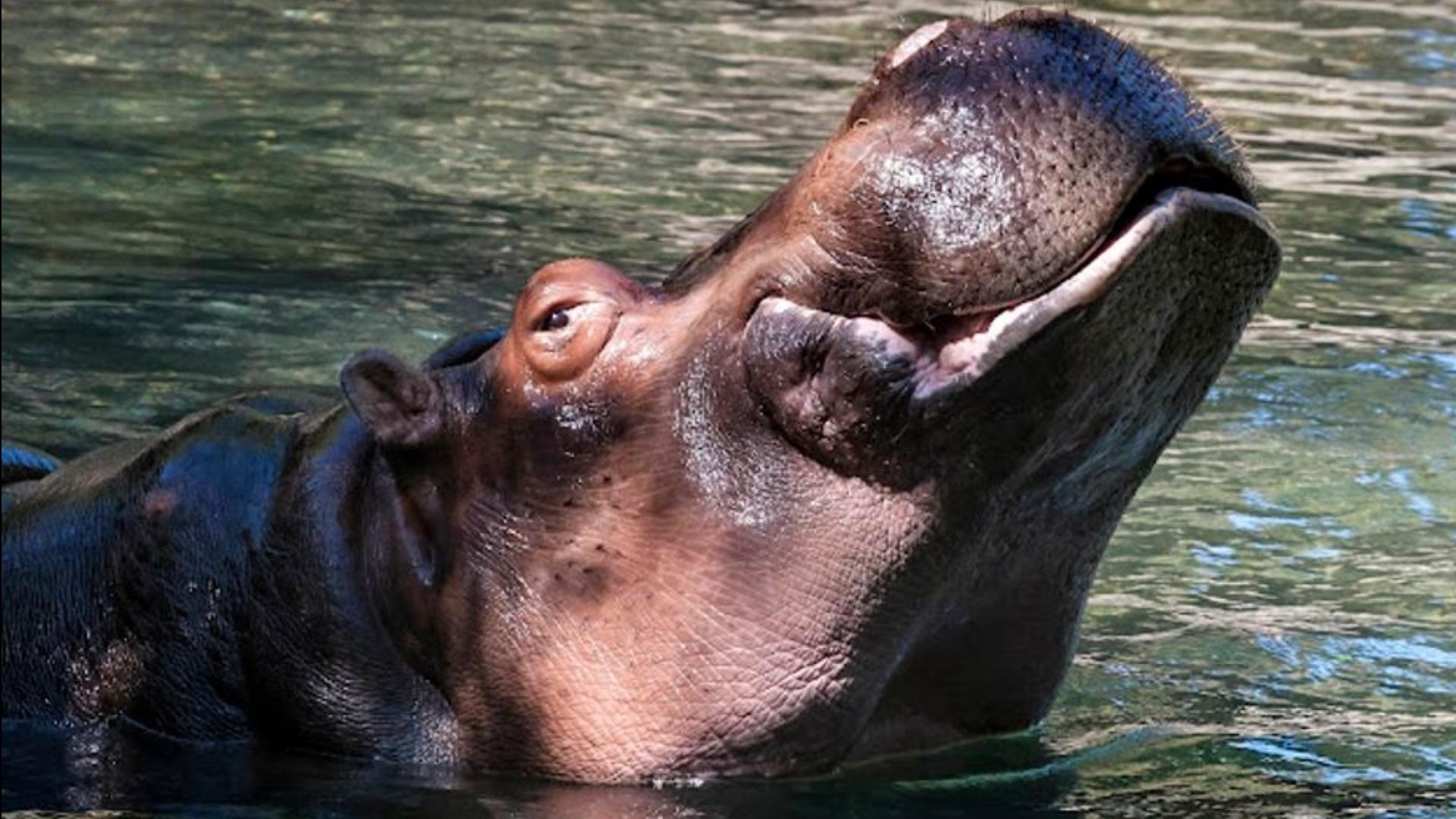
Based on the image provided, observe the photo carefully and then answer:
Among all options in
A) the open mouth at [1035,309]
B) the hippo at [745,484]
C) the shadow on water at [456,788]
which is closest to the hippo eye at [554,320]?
the hippo at [745,484]

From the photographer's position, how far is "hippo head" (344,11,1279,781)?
16.0ft

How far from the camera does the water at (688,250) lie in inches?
232

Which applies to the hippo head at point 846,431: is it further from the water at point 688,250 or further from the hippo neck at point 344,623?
the water at point 688,250

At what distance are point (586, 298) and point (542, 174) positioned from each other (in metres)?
7.89

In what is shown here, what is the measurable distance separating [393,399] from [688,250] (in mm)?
5447

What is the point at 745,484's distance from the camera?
5.29m

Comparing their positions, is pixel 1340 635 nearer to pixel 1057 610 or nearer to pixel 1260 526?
pixel 1260 526

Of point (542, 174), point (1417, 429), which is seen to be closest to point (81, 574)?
point (1417, 429)

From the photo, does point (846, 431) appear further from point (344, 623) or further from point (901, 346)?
point (344, 623)

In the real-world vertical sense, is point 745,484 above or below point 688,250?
above

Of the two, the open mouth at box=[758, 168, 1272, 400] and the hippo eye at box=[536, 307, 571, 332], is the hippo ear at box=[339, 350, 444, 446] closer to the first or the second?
the hippo eye at box=[536, 307, 571, 332]

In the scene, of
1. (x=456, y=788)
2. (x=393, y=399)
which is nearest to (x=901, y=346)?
(x=393, y=399)

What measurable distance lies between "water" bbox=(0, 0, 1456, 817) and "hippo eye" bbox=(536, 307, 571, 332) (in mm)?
875

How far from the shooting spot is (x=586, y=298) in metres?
5.50
